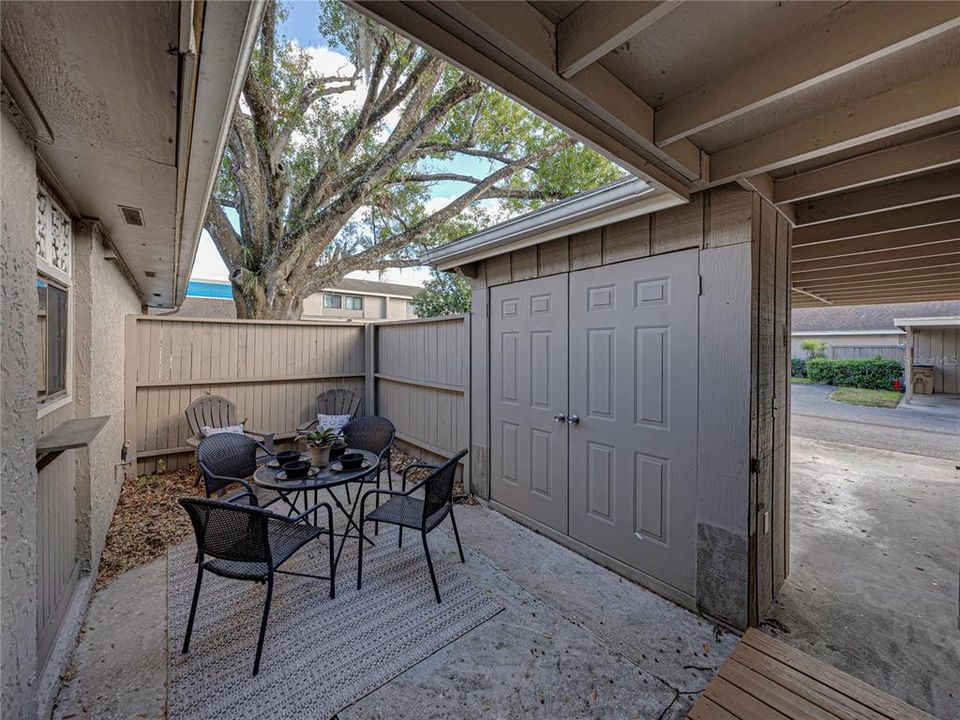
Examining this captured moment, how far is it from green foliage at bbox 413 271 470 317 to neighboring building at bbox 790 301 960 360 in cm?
1106

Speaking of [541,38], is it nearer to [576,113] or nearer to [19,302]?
[576,113]

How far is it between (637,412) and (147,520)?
13.4 ft

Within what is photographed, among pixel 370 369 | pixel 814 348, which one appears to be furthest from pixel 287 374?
pixel 814 348

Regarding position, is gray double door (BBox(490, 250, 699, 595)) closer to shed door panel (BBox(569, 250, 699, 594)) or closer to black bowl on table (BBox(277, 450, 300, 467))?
shed door panel (BBox(569, 250, 699, 594))

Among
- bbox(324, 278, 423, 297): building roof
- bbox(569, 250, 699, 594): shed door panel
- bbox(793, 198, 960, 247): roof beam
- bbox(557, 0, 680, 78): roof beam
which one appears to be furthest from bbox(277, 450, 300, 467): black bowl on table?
bbox(324, 278, 423, 297): building roof

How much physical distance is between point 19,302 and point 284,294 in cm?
577

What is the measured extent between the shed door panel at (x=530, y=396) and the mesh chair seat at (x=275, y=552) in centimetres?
171

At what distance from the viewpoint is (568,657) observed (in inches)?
78.5

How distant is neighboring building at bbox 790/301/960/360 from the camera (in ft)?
46.2

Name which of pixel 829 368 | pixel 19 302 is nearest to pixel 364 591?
pixel 19 302

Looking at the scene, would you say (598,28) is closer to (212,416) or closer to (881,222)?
(881,222)

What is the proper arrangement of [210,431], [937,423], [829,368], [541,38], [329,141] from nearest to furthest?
[541,38] < [210,431] < [329,141] < [937,423] < [829,368]

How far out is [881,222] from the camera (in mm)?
2701

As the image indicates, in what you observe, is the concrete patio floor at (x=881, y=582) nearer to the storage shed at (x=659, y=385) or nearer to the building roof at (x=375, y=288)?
the storage shed at (x=659, y=385)
